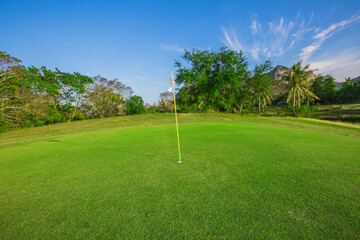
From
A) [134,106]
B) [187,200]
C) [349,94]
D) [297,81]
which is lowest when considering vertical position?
[187,200]

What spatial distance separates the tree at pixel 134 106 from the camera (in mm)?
30109

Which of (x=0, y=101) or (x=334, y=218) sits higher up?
(x=0, y=101)

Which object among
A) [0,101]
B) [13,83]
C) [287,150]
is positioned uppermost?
[13,83]

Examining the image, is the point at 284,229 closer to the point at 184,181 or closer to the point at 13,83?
the point at 184,181

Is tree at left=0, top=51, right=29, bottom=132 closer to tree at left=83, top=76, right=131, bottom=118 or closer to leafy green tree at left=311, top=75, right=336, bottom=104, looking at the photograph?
tree at left=83, top=76, right=131, bottom=118

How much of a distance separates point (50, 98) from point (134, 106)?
43.8 feet

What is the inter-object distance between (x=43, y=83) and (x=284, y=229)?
26.7 meters

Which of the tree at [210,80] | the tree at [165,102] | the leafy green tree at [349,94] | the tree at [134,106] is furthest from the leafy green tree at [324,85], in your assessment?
the tree at [134,106]

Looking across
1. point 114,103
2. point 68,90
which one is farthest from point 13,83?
point 114,103

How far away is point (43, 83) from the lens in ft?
61.5

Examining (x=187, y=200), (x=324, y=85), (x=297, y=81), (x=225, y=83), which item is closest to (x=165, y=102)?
(x=225, y=83)

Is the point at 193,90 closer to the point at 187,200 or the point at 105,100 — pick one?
the point at 105,100

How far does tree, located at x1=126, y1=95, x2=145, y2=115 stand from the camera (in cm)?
3011

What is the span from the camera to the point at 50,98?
20.0m
